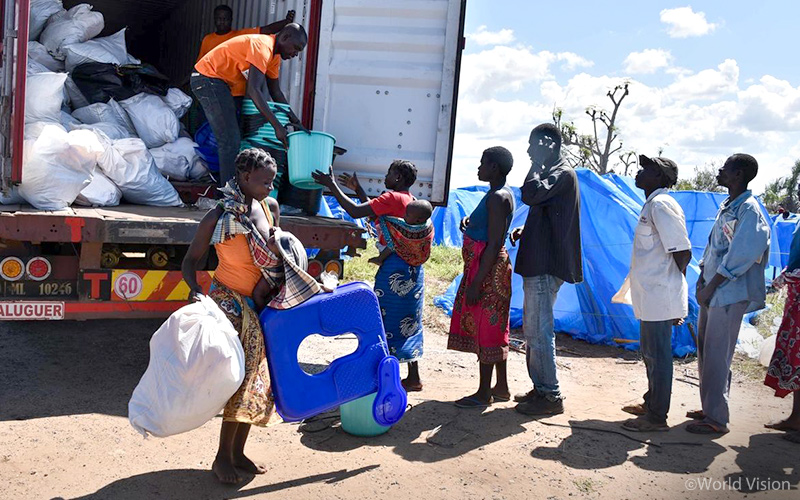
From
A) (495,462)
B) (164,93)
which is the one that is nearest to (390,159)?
(164,93)

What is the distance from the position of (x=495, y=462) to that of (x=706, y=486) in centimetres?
95

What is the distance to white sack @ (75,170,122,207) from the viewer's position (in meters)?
4.36

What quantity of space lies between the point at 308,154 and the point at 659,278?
7.23 feet

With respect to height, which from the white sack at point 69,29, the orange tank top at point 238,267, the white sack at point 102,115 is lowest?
the orange tank top at point 238,267

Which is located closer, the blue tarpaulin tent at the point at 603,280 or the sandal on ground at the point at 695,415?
the sandal on ground at the point at 695,415

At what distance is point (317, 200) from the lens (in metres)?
5.12

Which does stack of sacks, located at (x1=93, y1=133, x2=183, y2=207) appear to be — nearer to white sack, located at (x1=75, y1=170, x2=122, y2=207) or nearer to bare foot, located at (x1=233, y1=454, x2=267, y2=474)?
white sack, located at (x1=75, y1=170, x2=122, y2=207)

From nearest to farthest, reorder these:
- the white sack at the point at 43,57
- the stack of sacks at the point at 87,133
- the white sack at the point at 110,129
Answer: the stack of sacks at the point at 87,133
the white sack at the point at 110,129
the white sack at the point at 43,57

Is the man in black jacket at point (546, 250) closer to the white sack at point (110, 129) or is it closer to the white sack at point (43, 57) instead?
the white sack at point (110, 129)

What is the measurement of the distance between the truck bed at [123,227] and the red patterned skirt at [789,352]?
8.18 feet

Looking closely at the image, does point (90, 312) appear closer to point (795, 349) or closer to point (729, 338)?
point (729, 338)

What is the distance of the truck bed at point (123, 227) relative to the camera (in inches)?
143

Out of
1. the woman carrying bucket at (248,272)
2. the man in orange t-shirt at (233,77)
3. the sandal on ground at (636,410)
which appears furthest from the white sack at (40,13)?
the sandal on ground at (636,410)

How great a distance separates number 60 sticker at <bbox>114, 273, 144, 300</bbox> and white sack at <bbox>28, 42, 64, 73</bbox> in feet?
8.50
